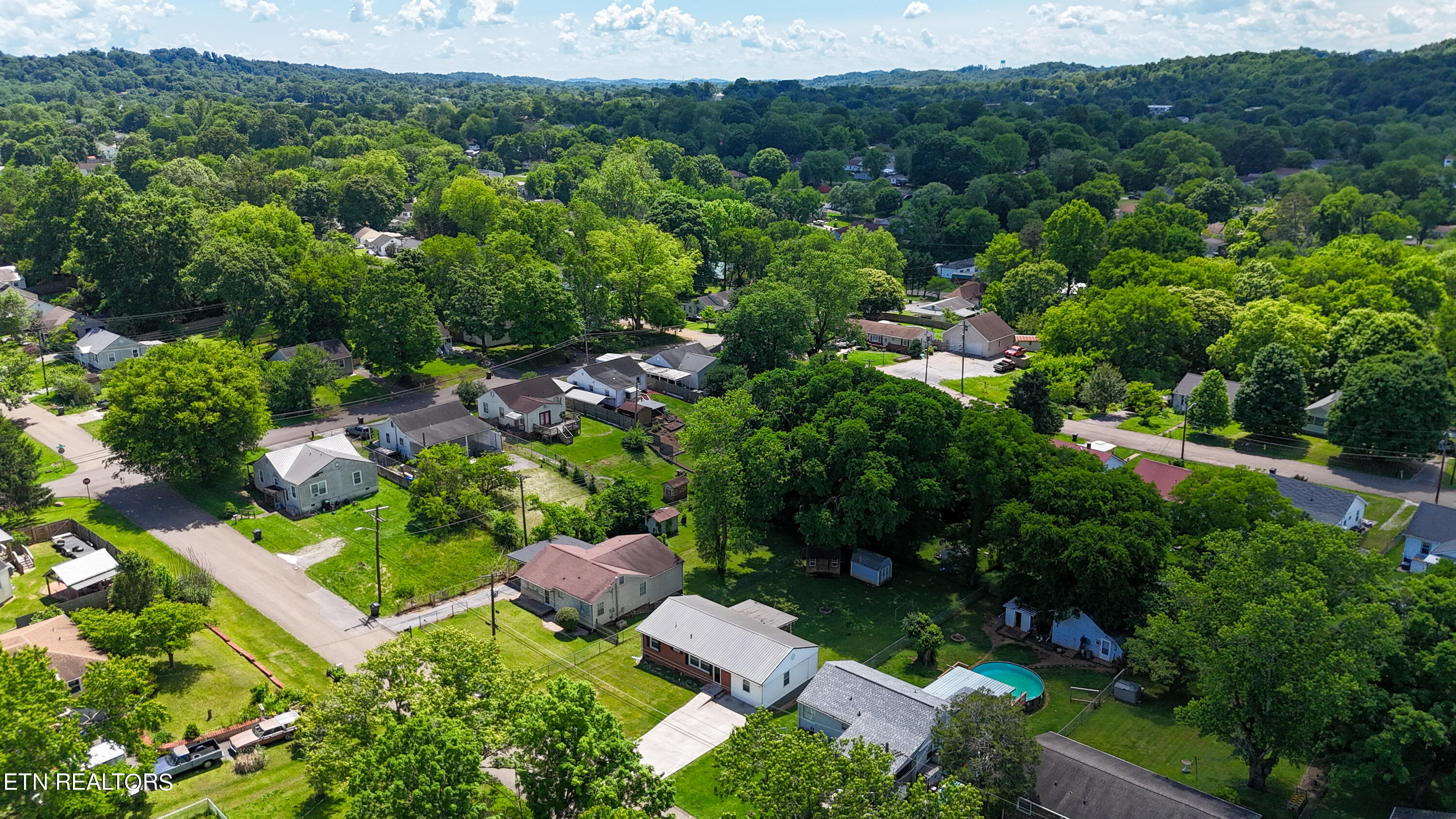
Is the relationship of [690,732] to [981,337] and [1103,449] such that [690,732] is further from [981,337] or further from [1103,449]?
[981,337]

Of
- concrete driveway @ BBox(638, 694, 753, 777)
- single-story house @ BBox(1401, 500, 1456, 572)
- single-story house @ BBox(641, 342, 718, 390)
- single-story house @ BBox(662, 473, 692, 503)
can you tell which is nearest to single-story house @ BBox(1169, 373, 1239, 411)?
single-story house @ BBox(1401, 500, 1456, 572)

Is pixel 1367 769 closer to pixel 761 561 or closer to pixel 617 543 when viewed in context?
pixel 761 561

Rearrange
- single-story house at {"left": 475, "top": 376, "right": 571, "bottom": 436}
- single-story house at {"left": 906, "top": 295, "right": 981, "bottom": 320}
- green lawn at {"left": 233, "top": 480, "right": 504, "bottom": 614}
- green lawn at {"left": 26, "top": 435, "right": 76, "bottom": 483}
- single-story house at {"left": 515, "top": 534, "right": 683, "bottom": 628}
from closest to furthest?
single-story house at {"left": 515, "top": 534, "right": 683, "bottom": 628}
green lawn at {"left": 233, "top": 480, "right": 504, "bottom": 614}
green lawn at {"left": 26, "top": 435, "right": 76, "bottom": 483}
single-story house at {"left": 475, "top": 376, "right": 571, "bottom": 436}
single-story house at {"left": 906, "top": 295, "right": 981, "bottom": 320}

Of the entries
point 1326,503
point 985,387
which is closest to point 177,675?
point 1326,503

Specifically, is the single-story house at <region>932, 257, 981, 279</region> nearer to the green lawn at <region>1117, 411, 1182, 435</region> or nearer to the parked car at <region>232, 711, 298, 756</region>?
the green lawn at <region>1117, 411, 1182, 435</region>

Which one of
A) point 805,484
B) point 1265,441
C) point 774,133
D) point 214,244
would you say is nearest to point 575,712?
point 805,484

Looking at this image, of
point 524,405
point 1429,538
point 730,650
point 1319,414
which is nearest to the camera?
point 730,650

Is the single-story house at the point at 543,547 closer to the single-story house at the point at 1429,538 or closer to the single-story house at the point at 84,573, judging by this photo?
the single-story house at the point at 84,573
